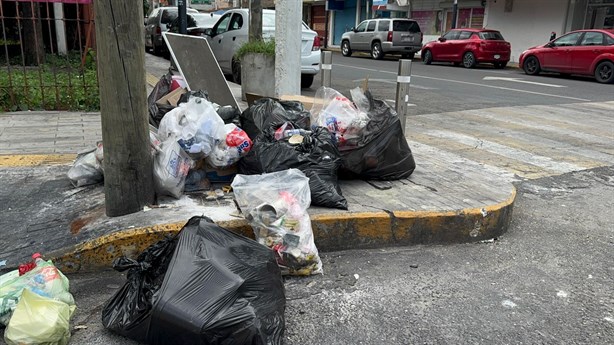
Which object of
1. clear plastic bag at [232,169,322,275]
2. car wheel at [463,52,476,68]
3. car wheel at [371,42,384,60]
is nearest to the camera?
clear plastic bag at [232,169,322,275]

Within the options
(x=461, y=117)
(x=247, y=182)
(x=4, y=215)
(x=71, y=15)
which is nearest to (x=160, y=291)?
(x=247, y=182)

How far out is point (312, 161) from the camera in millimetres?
3908

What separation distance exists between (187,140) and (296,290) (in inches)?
58.3

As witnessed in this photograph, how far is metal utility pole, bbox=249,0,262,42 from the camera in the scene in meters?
10.6

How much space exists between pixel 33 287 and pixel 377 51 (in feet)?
76.6

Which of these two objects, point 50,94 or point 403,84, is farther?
point 50,94

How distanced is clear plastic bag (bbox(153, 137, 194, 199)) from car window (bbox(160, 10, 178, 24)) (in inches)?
619

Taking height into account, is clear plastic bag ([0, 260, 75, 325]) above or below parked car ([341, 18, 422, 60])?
below

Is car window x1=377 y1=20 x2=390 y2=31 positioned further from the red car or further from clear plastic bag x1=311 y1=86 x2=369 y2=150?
clear plastic bag x1=311 y1=86 x2=369 y2=150

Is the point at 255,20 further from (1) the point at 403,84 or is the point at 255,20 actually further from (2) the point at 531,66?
(2) the point at 531,66

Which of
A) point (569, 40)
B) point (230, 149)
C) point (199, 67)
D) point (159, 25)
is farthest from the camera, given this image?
point (159, 25)

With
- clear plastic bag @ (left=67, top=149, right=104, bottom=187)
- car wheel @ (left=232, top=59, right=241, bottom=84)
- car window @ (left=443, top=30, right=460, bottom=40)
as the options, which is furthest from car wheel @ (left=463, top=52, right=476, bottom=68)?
clear plastic bag @ (left=67, top=149, right=104, bottom=187)

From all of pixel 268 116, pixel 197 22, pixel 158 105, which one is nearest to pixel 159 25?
pixel 197 22

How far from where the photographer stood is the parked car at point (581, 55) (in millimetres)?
15203
